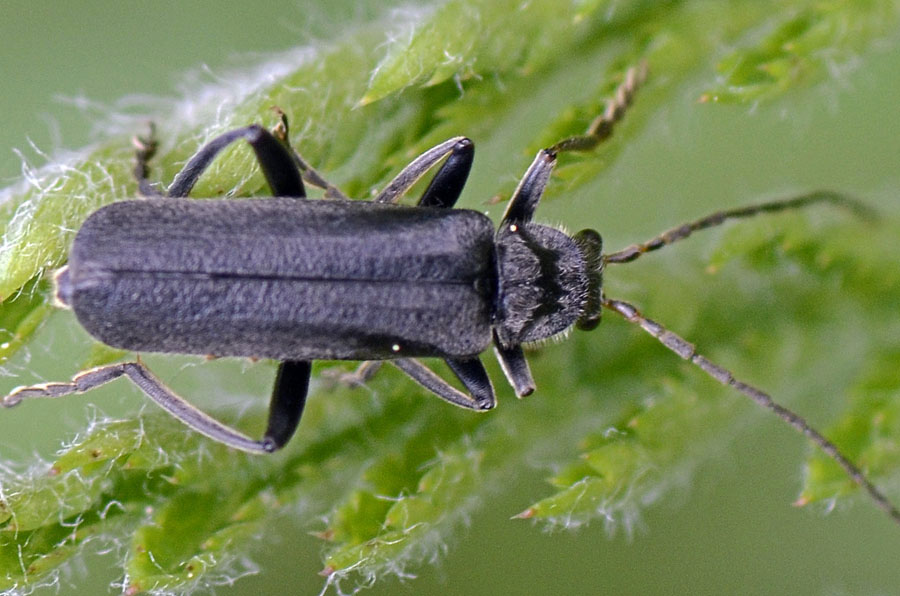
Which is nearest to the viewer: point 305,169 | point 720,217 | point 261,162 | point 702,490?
point 261,162

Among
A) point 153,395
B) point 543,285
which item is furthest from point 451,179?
point 153,395

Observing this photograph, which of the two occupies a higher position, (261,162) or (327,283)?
(261,162)

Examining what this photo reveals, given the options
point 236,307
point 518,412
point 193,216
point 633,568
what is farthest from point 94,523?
point 633,568

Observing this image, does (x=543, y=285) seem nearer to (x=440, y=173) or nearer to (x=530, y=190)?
(x=530, y=190)

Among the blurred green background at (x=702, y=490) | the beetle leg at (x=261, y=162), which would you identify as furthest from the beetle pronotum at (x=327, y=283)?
the blurred green background at (x=702, y=490)

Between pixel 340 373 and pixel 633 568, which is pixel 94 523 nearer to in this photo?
pixel 340 373

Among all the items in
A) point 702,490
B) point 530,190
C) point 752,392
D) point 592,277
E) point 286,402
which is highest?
point 530,190

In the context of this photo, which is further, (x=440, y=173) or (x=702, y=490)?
(x=702, y=490)
